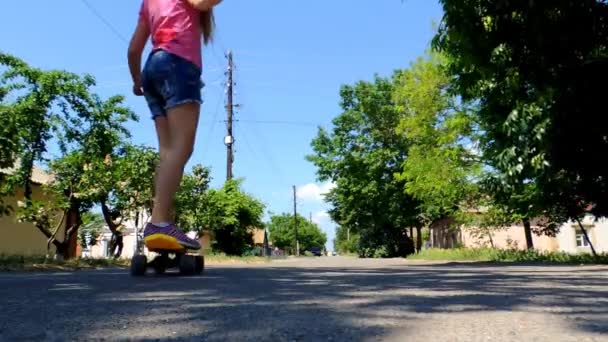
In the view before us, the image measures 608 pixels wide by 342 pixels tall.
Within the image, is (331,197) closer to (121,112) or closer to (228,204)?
(228,204)

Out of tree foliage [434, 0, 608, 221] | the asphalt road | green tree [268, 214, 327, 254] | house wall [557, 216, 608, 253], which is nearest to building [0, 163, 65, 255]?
tree foliage [434, 0, 608, 221]

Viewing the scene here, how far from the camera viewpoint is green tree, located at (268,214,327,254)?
125 m

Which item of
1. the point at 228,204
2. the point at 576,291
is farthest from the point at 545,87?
the point at 228,204

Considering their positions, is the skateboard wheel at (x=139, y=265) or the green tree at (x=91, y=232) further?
the green tree at (x=91, y=232)

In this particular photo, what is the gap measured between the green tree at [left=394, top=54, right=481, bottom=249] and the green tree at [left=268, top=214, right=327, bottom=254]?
310 feet

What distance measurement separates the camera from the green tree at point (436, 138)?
22234 mm

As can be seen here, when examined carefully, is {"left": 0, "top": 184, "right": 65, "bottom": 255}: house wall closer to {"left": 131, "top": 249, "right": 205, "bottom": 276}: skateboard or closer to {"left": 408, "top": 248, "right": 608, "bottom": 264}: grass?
{"left": 408, "top": 248, "right": 608, "bottom": 264}: grass

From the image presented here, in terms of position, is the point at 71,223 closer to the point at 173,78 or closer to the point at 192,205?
the point at 192,205

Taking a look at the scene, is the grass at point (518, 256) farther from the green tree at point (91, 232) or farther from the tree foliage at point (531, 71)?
the green tree at point (91, 232)

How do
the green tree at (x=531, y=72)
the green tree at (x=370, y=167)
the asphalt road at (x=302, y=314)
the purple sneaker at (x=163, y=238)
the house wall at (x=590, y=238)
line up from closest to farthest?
the asphalt road at (x=302, y=314) → the purple sneaker at (x=163, y=238) → the green tree at (x=531, y=72) → the green tree at (x=370, y=167) → the house wall at (x=590, y=238)

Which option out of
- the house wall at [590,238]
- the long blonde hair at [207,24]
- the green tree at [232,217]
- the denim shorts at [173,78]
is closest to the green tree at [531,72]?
the long blonde hair at [207,24]

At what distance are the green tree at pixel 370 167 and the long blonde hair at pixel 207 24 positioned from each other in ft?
113

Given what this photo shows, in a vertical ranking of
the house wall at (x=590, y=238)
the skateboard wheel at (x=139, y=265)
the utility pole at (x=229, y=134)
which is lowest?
the skateboard wheel at (x=139, y=265)

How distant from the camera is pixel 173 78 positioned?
150 inches
